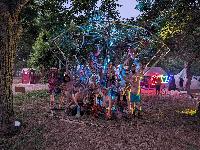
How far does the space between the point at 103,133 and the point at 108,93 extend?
3379 mm

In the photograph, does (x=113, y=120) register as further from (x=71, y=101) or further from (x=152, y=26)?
(x=152, y=26)

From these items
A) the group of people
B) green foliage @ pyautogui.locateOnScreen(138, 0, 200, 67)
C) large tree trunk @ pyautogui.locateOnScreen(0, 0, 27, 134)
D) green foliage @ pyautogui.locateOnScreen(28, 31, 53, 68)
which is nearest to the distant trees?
green foliage @ pyautogui.locateOnScreen(138, 0, 200, 67)

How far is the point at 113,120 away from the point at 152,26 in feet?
20.8

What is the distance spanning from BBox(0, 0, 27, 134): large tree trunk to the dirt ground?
2.60 ft

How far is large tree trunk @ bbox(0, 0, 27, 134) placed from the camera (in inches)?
502

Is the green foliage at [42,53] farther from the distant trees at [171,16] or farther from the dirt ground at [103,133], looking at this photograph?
the dirt ground at [103,133]

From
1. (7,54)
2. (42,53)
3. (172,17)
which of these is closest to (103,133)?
(7,54)

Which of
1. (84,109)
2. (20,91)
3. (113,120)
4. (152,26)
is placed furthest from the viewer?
(20,91)

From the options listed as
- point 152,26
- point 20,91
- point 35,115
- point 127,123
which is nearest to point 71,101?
point 35,115

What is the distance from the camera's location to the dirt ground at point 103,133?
11.3 m

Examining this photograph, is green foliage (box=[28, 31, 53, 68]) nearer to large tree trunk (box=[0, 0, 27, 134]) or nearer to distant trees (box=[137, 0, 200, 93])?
distant trees (box=[137, 0, 200, 93])

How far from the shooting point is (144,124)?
14.3 metres

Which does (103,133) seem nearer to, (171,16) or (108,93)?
(108,93)

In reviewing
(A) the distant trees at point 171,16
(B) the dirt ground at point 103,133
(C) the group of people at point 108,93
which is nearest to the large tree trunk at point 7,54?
(B) the dirt ground at point 103,133
